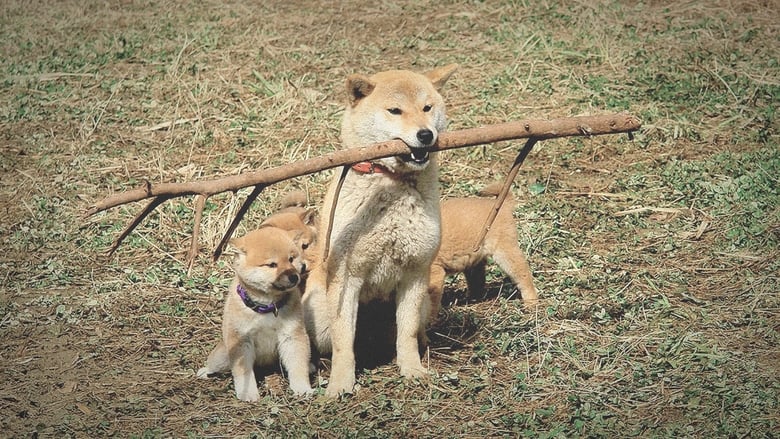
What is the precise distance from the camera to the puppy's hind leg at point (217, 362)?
19.3 ft

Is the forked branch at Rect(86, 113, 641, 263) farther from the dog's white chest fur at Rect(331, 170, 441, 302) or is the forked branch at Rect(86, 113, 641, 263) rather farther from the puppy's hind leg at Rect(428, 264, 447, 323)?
the puppy's hind leg at Rect(428, 264, 447, 323)

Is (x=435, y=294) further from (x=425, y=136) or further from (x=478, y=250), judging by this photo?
(x=425, y=136)

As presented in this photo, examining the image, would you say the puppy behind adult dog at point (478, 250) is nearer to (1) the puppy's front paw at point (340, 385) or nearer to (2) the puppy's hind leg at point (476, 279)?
(2) the puppy's hind leg at point (476, 279)

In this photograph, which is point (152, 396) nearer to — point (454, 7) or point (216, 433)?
point (216, 433)

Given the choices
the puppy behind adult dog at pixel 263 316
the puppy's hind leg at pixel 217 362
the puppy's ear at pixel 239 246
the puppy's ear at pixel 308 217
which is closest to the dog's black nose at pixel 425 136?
the puppy behind adult dog at pixel 263 316

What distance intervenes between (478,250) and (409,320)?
3.80 feet

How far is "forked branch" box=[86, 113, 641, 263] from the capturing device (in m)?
4.82

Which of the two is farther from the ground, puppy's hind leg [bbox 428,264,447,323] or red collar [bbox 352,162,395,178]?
red collar [bbox 352,162,395,178]

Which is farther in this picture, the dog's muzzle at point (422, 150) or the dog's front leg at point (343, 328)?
the dog's front leg at point (343, 328)

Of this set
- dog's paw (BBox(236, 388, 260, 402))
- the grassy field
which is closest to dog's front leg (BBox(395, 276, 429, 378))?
the grassy field

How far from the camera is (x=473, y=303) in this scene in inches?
281

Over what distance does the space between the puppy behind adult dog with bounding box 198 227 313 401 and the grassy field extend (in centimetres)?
19

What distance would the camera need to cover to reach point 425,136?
5.32 m

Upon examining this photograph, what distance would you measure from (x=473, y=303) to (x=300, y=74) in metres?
4.71
